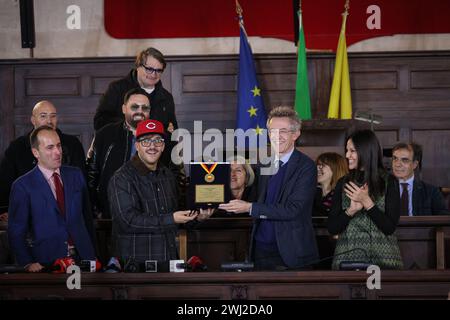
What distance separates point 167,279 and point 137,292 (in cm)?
19

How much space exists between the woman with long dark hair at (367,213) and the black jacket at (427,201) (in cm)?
152

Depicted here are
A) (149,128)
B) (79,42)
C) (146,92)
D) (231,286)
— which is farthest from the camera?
(79,42)

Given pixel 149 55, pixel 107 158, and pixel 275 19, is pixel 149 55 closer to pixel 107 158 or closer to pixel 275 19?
pixel 107 158

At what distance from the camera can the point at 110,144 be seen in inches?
253

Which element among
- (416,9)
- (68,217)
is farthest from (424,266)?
(416,9)

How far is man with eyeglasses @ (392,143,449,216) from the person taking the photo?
687 centimetres

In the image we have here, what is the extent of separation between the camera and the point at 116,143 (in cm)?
643

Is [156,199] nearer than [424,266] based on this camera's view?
Yes

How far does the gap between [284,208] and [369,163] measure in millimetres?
550

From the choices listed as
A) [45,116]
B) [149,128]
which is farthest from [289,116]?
[45,116]

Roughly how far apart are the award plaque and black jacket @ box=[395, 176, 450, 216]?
202 centimetres

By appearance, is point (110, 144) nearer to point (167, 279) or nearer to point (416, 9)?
point (167, 279)

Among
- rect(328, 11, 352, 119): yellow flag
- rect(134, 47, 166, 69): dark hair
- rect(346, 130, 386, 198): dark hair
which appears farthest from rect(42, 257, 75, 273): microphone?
rect(328, 11, 352, 119): yellow flag
